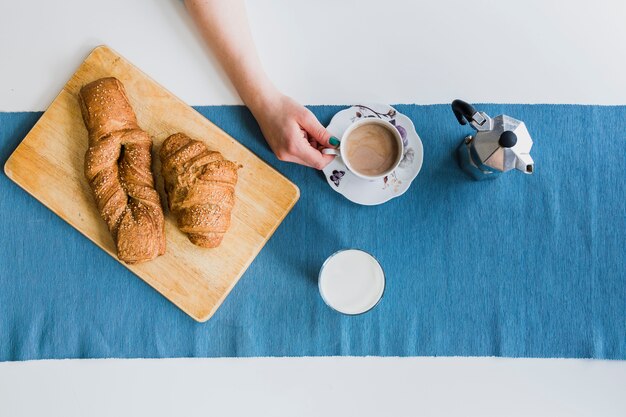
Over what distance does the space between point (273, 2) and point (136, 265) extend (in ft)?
2.61

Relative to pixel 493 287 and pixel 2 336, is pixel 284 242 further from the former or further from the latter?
pixel 2 336

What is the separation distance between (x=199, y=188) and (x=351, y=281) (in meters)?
0.45

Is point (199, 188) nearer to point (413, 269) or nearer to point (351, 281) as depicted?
point (351, 281)

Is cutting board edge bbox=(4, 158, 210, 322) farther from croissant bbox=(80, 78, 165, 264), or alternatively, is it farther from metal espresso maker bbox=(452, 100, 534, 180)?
metal espresso maker bbox=(452, 100, 534, 180)

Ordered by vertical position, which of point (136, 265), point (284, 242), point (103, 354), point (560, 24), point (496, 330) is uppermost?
point (560, 24)

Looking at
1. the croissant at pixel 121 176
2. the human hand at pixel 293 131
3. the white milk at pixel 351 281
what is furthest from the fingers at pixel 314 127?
the croissant at pixel 121 176

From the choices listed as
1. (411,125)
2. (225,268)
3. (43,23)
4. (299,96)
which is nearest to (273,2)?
(299,96)

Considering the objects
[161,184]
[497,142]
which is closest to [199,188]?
[161,184]

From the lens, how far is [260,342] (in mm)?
1297

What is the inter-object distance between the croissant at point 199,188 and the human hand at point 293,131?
0.14 m

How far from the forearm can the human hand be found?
0.10 feet

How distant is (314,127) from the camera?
124 cm

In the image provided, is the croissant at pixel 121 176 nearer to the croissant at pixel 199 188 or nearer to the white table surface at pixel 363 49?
the croissant at pixel 199 188

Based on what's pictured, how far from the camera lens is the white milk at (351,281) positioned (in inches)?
49.8
